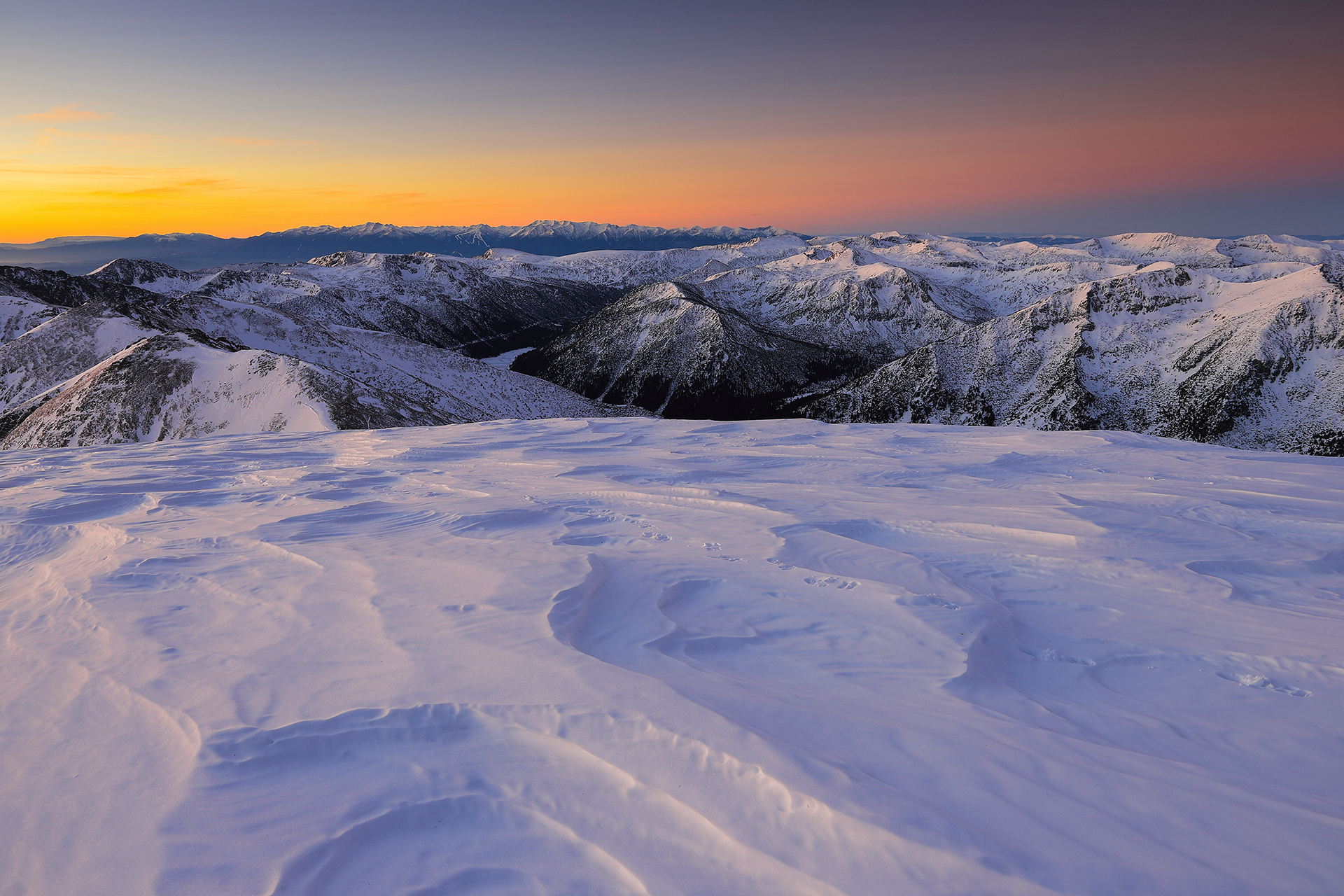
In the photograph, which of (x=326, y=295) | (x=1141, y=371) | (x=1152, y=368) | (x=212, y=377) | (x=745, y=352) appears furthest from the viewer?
(x=326, y=295)

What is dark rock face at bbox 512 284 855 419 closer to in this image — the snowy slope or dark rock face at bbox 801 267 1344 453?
dark rock face at bbox 801 267 1344 453

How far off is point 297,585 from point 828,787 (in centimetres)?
572

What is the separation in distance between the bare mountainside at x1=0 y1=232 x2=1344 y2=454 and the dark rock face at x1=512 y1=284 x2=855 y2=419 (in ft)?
1.76

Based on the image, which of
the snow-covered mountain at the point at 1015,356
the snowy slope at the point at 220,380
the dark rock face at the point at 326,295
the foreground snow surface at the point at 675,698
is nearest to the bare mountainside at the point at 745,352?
the snowy slope at the point at 220,380

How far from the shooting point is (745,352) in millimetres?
145750

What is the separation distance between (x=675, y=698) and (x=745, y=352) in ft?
475

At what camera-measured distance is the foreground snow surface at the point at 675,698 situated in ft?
9.86

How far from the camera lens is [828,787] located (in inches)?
130

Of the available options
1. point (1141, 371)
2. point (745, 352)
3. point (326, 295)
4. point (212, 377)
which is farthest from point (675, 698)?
point (326, 295)

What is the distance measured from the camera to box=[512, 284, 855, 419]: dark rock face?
456 ft

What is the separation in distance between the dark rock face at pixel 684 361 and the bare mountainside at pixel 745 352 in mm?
536

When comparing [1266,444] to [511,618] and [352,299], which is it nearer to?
[511,618]

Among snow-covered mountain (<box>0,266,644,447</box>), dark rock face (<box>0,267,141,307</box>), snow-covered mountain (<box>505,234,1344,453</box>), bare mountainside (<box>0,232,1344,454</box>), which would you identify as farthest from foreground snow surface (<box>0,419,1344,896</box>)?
dark rock face (<box>0,267,141,307</box>)

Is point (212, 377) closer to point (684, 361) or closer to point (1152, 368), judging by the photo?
point (684, 361)
